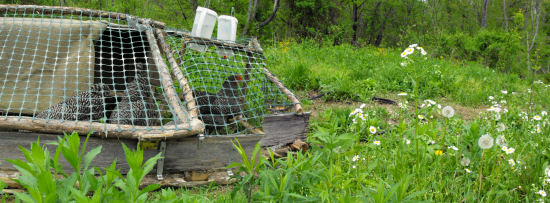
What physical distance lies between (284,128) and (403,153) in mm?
1260

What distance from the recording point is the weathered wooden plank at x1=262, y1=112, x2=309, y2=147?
3084 mm

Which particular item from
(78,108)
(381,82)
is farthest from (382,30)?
(78,108)

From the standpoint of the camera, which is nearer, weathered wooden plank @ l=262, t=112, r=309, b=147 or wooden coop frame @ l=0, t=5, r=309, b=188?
wooden coop frame @ l=0, t=5, r=309, b=188

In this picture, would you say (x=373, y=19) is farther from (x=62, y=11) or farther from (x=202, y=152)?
(x=202, y=152)

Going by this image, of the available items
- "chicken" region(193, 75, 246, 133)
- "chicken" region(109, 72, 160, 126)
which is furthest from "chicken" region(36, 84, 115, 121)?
"chicken" region(193, 75, 246, 133)

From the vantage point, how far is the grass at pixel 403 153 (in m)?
1.40

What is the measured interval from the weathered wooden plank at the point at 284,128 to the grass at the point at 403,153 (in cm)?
16

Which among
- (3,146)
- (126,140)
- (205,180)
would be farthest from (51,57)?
(205,180)

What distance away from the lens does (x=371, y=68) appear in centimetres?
649

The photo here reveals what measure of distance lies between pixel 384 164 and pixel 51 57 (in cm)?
297

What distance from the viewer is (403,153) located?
2.07 metres

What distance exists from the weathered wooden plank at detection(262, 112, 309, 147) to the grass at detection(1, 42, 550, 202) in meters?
0.16

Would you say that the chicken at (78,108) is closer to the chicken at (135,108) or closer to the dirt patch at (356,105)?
the chicken at (135,108)

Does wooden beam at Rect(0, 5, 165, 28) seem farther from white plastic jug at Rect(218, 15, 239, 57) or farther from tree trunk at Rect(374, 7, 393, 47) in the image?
tree trunk at Rect(374, 7, 393, 47)
